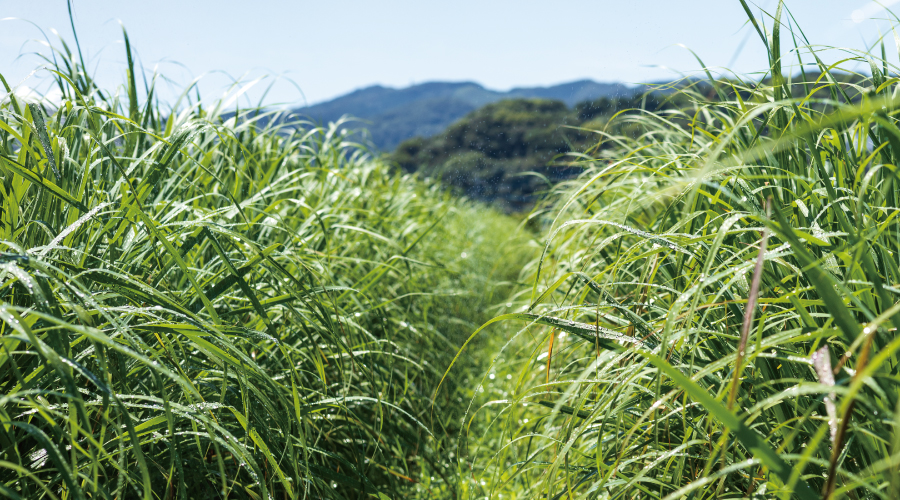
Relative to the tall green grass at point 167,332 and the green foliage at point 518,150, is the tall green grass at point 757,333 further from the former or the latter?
the green foliage at point 518,150

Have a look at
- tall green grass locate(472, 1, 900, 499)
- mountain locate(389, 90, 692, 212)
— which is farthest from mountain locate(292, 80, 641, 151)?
tall green grass locate(472, 1, 900, 499)

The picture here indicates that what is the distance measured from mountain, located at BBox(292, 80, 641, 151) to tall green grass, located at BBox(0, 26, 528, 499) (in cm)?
102

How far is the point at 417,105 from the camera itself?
2462cm

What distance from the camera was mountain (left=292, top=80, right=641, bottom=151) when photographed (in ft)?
7.85

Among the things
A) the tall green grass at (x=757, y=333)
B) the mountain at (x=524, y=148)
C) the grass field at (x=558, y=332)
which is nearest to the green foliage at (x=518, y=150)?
the mountain at (x=524, y=148)

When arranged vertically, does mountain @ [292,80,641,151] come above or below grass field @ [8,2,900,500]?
above

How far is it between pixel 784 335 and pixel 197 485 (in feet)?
3.06

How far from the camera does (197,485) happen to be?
0.82 meters

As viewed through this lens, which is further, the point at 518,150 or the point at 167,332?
the point at 518,150

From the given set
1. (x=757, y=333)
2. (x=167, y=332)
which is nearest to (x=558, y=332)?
(x=757, y=333)

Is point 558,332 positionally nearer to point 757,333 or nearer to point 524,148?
point 757,333

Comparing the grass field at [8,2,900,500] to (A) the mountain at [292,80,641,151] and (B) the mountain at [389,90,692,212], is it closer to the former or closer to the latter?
(B) the mountain at [389,90,692,212]

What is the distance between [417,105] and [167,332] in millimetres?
25052

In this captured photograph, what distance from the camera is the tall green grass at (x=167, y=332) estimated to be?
63 cm
